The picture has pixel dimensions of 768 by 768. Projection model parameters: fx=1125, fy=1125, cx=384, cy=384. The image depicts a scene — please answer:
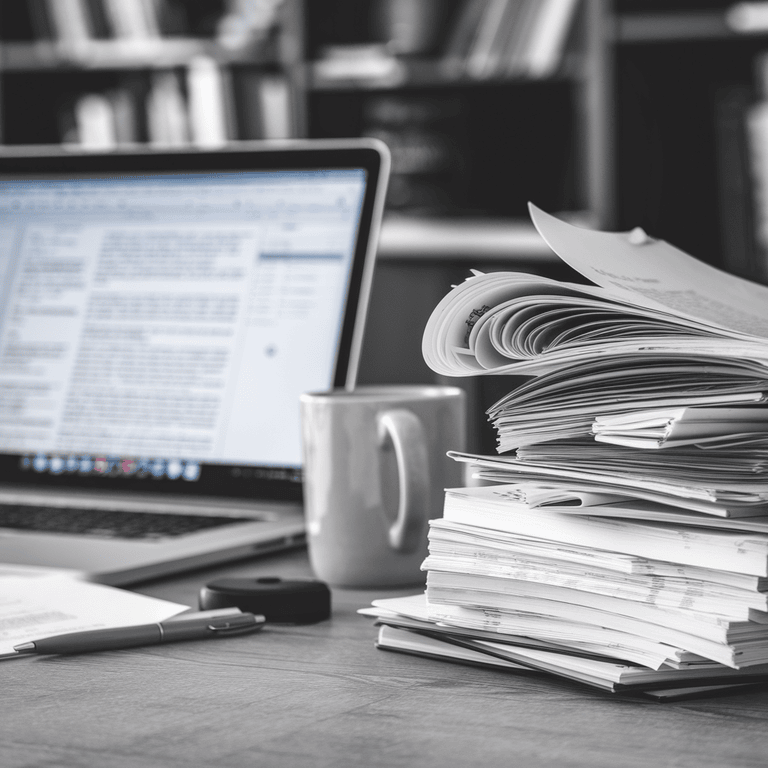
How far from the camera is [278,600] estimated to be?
27.7 inches

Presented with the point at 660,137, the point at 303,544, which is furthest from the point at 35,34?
the point at 303,544

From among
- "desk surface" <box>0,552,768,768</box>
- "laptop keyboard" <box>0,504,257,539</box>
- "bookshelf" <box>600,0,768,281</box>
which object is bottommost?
"desk surface" <box>0,552,768,768</box>

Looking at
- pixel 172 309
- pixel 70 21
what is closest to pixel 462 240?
pixel 70 21

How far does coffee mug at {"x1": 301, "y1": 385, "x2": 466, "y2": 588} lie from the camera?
2.51 ft

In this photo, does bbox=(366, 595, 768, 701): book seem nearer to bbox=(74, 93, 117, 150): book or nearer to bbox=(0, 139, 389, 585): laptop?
bbox=(0, 139, 389, 585): laptop

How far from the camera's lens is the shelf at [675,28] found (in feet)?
7.91

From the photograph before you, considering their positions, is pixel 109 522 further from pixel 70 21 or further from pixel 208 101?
pixel 70 21

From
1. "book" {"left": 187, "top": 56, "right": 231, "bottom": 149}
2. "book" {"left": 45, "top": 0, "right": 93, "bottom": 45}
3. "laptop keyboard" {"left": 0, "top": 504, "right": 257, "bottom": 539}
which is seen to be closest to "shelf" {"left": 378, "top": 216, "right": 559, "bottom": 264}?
"book" {"left": 187, "top": 56, "right": 231, "bottom": 149}

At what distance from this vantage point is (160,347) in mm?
1026

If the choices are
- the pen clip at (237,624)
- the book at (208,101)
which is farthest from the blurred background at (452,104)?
the pen clip at (237,624)

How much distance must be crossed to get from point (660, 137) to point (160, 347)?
1.75 m

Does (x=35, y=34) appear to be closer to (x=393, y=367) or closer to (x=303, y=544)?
(x=393, y=367)

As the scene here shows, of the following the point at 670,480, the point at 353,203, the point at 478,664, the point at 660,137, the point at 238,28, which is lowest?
the point at 478,664

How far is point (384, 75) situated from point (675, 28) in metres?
0.68
